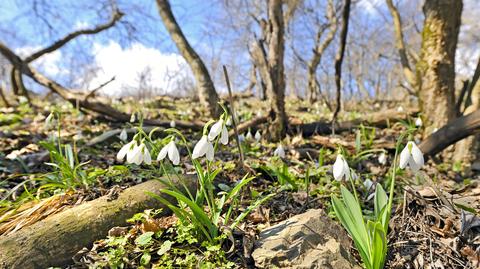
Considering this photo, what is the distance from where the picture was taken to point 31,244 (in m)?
1.54

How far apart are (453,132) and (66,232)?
362 centimetres

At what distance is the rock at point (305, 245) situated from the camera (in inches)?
59.4

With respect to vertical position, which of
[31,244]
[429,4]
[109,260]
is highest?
[429,4]

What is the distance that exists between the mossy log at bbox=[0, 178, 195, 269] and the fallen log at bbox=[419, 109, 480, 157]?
3.04m

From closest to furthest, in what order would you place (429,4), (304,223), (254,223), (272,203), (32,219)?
(304,223) < (32,219) < (254,223) < (272,203) < (429,4)

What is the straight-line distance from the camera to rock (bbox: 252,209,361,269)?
1.51m

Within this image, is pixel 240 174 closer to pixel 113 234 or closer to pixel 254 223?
pixel 254 223

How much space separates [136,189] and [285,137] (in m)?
3.02

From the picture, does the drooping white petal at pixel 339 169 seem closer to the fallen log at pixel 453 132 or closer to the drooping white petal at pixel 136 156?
the drooping white petal at pixel 136 156

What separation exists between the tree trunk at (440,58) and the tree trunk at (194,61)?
3.27 metres

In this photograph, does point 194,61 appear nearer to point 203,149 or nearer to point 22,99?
point 203,149

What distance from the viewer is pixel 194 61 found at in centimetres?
559

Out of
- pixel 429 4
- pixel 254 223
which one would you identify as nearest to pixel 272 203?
pixel 254 223

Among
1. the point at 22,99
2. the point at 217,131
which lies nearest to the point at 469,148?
the point at 217,131
